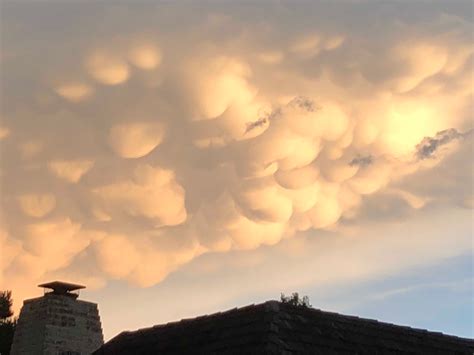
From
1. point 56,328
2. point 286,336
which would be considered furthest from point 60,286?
point 286,336

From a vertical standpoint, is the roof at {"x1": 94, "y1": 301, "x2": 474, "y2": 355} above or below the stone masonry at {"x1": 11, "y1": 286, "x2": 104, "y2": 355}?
below

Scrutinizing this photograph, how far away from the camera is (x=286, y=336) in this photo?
10.0 m

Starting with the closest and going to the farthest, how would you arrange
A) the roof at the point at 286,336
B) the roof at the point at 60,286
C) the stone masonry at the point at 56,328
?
the roof at the point at 286,336, the stone masonry at the point at 56,328, the roof at the point at 60,286

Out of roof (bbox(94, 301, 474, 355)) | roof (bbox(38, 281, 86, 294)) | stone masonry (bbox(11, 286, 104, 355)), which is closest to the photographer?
roof (bbox(94, 301, 474, 355))

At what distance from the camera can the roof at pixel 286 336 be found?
1003 cm

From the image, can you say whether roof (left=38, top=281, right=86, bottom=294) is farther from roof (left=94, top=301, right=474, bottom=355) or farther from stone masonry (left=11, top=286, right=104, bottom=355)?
roof (left=94, top=301, right=474, bottom=355)

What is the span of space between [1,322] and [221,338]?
25.0 metres

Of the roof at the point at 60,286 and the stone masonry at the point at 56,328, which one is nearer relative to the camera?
the stone masonry at the point at 56,328

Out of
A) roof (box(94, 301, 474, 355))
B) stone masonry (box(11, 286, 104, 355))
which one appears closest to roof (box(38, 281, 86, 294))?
stone masonry (box(11, 286, 104, 355))

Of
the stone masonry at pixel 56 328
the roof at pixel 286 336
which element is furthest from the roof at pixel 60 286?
the roof at pixel 286 336

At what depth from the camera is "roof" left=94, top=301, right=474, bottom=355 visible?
10031 millimetres

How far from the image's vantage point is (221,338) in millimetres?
10680

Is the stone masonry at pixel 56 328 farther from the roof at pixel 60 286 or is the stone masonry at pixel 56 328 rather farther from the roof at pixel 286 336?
the roof at pixel 286 336

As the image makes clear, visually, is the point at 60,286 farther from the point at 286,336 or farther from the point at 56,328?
the point at 286,336
